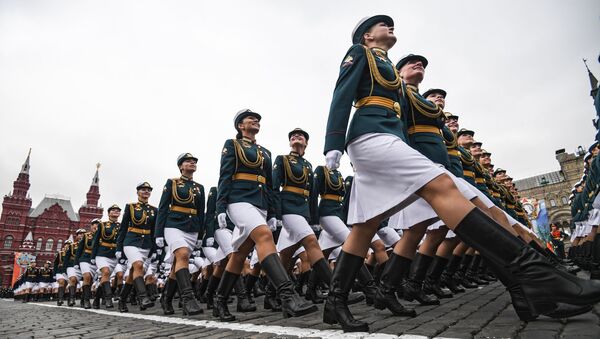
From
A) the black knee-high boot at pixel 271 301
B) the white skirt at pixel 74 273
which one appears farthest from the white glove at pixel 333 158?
the white skirt at pixel 74 273

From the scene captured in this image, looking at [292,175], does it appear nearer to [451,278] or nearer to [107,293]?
[451,278]

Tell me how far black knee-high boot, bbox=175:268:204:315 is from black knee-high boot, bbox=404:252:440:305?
2.89 meters

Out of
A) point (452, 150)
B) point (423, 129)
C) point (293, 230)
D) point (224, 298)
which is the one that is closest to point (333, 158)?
point (423, 129)

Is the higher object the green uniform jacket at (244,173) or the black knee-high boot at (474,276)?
the green uniform jacket at (244,173)

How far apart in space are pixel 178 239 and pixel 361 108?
424cm

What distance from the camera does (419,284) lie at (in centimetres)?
410

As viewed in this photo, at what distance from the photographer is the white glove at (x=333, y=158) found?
2762 mm

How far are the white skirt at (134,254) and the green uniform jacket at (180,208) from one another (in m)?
1.75

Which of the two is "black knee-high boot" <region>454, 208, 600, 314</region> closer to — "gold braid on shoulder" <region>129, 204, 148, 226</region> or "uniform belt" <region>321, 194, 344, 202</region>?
"uniform belt" <region>321, 194, 344, 202</region>

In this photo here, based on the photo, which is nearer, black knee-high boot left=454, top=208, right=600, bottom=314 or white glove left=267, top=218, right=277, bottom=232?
black knee-high boot left=454, top=208, right=600, bottom=314

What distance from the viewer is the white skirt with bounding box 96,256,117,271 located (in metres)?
9.45

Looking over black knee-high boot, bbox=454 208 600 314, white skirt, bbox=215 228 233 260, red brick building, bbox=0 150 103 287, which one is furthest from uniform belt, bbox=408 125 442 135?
red brick building, bbox=0 150 103 287

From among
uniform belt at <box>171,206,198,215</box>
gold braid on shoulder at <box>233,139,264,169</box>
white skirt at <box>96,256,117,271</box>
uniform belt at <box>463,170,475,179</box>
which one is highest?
gold braid on shoulder at <box>233,139,264,169</box>

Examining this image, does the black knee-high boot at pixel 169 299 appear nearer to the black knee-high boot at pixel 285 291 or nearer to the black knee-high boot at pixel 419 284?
the black knee-high boot at pixel 285 291
